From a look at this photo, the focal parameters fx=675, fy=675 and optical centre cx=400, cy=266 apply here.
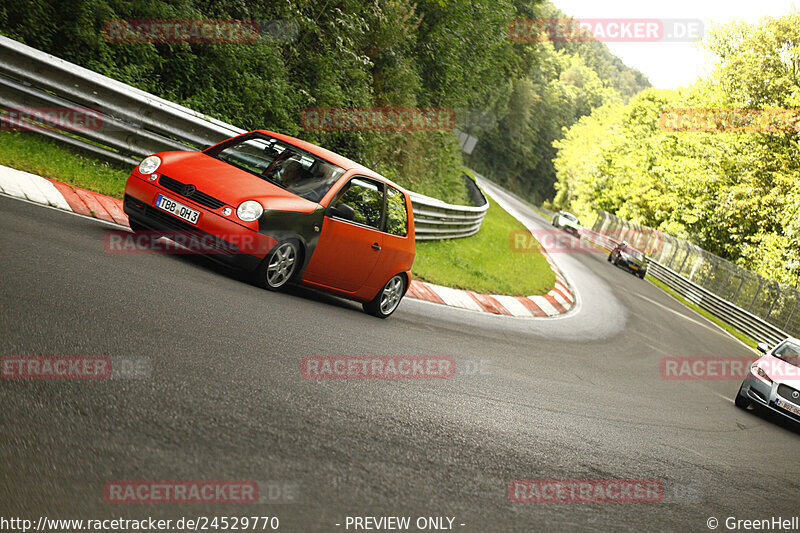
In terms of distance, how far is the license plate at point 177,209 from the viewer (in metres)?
6.65

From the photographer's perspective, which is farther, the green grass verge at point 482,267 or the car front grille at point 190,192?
the green grass verge at point 482,267

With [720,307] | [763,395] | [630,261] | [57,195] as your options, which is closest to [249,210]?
[57,195]

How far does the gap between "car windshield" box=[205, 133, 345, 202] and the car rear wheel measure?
2.14 ft

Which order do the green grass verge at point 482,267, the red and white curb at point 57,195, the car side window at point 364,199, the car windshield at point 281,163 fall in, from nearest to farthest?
the car windshield at point 281,163
the red and white curb at point 57,195
the car side window at point 364,199
the green grass verge at point 482,267

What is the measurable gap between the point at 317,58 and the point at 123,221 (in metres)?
9.88

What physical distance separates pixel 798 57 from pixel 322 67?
32672 millimetres

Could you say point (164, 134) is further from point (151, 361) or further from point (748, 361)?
point (748, 361)

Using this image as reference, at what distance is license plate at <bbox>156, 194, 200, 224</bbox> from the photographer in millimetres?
6648

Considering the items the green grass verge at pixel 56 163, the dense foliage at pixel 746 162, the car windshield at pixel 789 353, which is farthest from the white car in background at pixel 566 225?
the green grass verge at pixel 56 163

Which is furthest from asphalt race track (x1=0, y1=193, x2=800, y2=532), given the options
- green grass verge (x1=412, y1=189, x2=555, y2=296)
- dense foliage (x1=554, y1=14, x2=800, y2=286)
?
dense foliage (x1=554, y1=14, x2=800, y2=286)

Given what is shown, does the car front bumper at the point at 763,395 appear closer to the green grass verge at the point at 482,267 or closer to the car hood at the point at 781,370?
the car hood at the point at 781,370

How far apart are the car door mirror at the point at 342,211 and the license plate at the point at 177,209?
1.52m

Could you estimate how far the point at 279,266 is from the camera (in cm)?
714

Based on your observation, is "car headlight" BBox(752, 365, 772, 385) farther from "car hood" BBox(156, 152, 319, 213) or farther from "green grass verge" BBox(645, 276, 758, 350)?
"green grass verge" BBox(645, 276, 758, 350)
